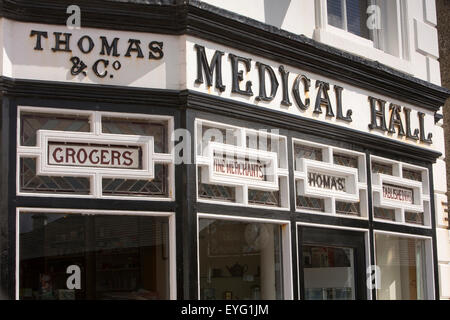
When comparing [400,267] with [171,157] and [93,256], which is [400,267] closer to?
[171,157]

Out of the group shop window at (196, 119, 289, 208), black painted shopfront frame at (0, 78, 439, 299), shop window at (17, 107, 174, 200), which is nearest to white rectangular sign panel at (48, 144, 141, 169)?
shop window at (17, 107, 174, 200)

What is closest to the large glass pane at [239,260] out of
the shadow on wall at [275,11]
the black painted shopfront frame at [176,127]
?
the black painted shopfront frame at [176,127]

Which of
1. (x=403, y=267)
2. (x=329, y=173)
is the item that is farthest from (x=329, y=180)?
(x=403, y=267)

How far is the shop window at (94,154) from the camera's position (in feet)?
22.3

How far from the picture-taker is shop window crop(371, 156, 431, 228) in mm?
9703

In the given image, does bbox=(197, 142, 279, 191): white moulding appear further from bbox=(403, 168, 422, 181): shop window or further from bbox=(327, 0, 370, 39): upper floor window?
bbox=(403, 168, 422, 181): shop window

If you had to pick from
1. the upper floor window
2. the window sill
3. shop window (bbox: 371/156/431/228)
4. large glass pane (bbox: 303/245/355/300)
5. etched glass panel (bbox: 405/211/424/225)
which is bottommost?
large glass pane (bbox: 303/245/355/300)

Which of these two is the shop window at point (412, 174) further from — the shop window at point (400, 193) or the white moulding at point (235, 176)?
the white moulding at point (235, 176)

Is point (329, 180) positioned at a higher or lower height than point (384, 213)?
higher

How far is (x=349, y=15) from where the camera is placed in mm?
10273

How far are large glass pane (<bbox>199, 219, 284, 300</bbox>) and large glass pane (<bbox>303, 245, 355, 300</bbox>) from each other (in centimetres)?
44

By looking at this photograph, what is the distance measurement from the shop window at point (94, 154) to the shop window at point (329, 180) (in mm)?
1785

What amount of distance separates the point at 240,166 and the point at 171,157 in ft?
2.85

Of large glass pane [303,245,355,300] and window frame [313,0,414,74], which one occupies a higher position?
window frame [313,0,414,74]
